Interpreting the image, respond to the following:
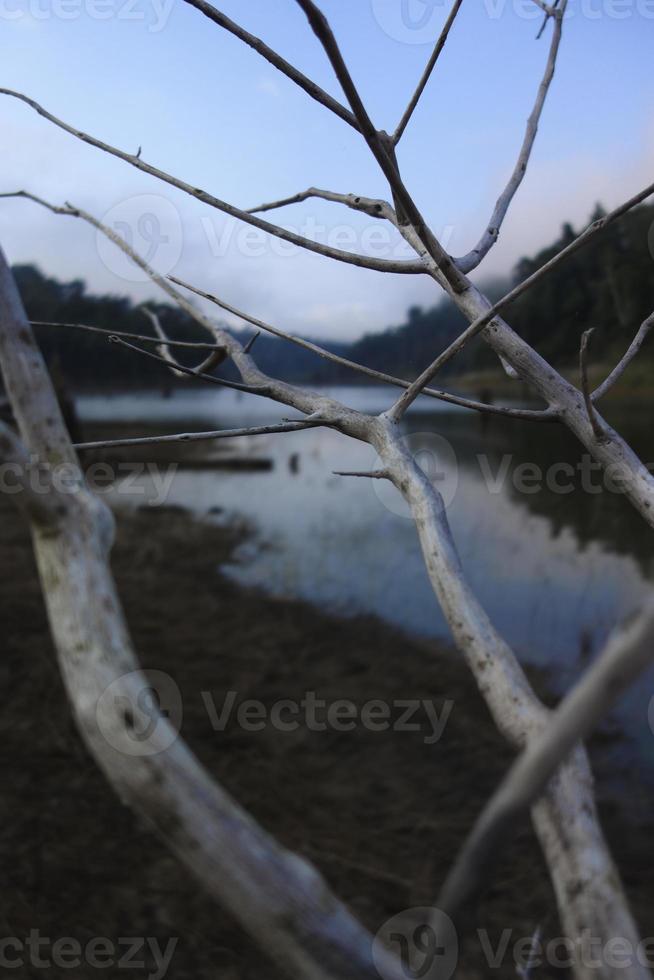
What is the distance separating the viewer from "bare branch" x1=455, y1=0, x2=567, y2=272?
5.75ft

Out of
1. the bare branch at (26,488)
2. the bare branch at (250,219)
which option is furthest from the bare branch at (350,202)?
the bare branch at (26,488)

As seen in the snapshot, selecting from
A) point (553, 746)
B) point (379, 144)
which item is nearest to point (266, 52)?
point (379, 144)

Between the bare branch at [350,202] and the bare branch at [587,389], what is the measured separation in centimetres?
69

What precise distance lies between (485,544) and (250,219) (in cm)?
1399

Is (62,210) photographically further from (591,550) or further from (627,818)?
(591,550)

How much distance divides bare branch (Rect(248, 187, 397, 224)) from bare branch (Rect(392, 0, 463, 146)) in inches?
10.9

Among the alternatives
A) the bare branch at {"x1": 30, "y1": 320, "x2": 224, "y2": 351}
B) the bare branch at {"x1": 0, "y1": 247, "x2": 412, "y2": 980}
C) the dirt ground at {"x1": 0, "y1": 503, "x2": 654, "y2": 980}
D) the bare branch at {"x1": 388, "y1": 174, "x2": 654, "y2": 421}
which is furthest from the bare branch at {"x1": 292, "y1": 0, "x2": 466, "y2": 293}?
the dirt ground at {"x1": 0, "y1": 503, "x2": 654, "y2": 980}

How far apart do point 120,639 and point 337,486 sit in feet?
66.5

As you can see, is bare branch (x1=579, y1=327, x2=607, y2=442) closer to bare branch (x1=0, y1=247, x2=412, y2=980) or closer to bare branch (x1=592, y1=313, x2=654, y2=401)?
bare branch (x1=592, y1=313, x2=654, y2=401)

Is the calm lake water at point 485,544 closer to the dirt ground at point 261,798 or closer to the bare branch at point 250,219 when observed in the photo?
the dirt ground at point 261,798

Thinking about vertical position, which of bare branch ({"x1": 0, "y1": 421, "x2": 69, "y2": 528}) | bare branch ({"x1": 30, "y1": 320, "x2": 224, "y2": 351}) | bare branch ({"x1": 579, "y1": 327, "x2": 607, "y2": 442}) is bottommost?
bare branch ({"x1": 0, "y1": 421, "x2": 69, "y2": 528})

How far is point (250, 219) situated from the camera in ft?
4.99

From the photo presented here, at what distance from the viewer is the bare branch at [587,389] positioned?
1261 mm

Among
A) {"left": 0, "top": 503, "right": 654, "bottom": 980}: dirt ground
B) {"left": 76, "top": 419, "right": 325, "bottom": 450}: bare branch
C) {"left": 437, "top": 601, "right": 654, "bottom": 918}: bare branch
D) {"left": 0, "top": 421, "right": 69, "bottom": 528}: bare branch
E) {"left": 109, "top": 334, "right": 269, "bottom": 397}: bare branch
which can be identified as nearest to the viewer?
{"left": 437, "top": 601, "right": 654, "bottom": 918}: bare branch
